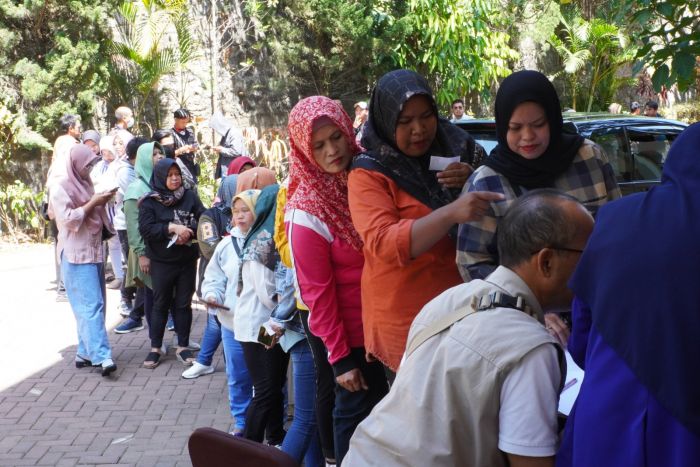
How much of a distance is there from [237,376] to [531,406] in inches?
150

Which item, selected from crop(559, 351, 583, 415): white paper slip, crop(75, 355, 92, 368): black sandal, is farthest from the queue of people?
crop(75, 355, 92, 368): black sandal

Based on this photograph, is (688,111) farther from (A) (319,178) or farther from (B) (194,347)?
(A) (319,178)

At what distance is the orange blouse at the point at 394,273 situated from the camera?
3361 millimetres

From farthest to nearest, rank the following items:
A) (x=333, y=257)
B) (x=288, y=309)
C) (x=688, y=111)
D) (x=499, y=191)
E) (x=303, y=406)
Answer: (x=688, y=111)
(x=288, y=309)
(x=303, y=406)
(x=333, y=257)
(x=499, y=191)

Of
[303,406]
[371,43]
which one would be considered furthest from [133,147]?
[371,43]

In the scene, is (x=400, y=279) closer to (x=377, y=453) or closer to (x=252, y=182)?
(x=377, y=453)

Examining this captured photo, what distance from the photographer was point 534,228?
2148 millimetres

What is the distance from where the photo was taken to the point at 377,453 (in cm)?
210

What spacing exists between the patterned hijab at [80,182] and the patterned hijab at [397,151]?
13.6 ft

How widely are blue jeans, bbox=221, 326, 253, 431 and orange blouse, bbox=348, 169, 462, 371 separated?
2.21 metres

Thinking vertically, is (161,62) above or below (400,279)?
above

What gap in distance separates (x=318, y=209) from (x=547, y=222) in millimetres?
1719

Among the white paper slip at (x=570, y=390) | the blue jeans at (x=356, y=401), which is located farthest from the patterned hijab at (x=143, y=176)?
the white paper slip at (x=570, y=390)

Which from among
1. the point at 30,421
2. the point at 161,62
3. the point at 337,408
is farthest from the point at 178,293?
the point at 161,62
